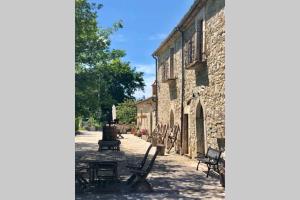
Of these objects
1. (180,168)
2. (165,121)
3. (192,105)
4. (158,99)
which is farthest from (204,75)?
(158,99)

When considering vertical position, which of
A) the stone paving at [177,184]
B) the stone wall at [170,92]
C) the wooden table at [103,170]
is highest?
the stone wall at [170,92]

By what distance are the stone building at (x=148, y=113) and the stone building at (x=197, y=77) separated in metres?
3.79

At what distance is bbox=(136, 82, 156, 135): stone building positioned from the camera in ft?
70.7

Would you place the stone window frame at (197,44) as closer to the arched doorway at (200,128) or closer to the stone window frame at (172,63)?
the arched doorway at (200,128)

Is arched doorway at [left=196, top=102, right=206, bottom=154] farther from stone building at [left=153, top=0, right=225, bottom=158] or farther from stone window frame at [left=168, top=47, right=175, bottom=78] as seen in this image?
stone window frame at [left=168, top=47, right=175, bottom=78]

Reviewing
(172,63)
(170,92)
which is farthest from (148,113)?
(172,63)

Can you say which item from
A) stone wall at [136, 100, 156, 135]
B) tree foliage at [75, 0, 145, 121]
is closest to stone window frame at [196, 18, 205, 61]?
tree foliage at [75, 0, 145, 121]

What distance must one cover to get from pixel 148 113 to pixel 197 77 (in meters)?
11.8

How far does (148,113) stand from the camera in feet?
77.4

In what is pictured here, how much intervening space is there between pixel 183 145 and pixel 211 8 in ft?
17.8

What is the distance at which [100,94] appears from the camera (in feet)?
37.6

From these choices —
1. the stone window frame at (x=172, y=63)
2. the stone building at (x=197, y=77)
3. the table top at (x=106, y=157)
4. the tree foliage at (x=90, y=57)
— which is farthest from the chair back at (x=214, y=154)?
the stone window frame at (x=172, y=63)

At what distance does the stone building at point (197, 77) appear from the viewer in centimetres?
970

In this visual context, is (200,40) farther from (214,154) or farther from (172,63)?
(172,63)
